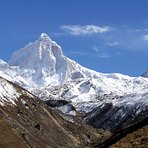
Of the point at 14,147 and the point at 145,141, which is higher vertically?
the point at 14,147

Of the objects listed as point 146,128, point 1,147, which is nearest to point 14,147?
point 1,147

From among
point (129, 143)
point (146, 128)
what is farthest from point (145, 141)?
point (146, 128)

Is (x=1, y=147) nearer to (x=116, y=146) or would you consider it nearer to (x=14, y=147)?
(x=14, y=147)

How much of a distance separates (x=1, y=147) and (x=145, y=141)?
164 meters

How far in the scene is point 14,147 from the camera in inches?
7854

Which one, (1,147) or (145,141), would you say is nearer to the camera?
(145,141)

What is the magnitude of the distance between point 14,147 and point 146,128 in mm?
164774

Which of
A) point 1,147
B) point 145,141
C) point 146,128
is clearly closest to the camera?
point 145,141

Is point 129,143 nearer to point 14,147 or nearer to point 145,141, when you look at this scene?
point 145,141

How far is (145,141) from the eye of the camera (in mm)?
35062

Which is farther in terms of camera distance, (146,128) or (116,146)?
(146,128)

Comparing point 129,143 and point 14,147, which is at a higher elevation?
point 14,147

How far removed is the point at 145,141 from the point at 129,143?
1.16m

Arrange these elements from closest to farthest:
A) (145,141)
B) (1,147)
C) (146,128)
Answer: (145,141) < (146,128) < (1,147)
